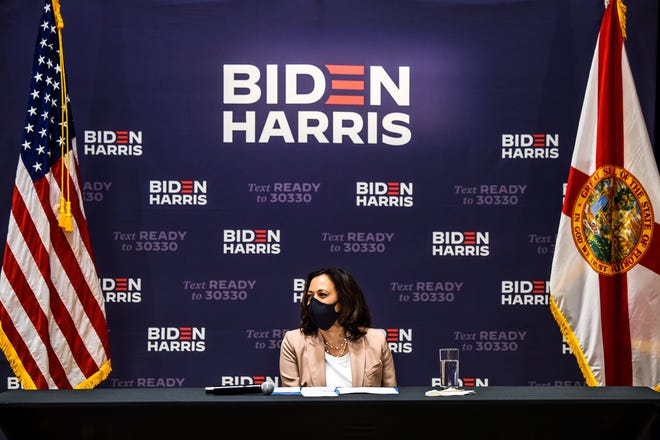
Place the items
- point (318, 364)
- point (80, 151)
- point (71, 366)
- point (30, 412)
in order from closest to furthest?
point (30, 412), point (318, 364), point (71, 366), point (80, 151)

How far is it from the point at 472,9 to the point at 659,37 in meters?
1.10

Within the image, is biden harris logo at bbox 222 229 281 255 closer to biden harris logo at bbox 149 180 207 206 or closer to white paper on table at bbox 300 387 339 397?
biden harris logo at bbox 149 180 207 206

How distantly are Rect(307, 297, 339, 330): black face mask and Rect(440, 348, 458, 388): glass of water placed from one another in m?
0.84

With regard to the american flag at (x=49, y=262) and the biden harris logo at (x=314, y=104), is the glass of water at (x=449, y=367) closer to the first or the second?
the biden harris logo at (x=314, y=104)

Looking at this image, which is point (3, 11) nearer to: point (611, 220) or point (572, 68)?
point (572, 68)

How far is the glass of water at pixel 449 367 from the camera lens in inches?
113

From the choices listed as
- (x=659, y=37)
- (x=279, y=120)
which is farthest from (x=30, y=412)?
(x=659, y=37)

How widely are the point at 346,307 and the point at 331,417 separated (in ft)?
3.35

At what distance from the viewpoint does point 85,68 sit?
4242mm

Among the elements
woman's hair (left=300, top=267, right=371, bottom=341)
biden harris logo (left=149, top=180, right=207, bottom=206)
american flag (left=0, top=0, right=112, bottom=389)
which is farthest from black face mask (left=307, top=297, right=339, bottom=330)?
american flag (left=0, top=0, right=112, bottom=389)

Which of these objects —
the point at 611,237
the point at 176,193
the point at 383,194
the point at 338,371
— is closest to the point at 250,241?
the point at 176,193

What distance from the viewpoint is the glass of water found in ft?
9.40

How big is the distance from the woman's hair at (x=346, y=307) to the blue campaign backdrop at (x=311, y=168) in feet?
1.81

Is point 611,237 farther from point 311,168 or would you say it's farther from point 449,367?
point 311,168
